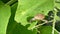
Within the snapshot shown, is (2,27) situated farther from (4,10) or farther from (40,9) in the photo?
(40,9)

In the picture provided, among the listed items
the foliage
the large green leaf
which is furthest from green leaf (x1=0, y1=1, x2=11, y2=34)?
the large green leaf

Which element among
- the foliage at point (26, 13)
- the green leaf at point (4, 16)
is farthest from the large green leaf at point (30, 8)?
the green leaf at point (4, 16)

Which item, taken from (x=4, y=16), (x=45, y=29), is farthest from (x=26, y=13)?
(x=45, y=29)

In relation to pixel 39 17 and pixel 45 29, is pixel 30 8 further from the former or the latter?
pixel 45 29

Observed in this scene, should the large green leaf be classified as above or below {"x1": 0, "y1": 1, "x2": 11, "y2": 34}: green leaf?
above

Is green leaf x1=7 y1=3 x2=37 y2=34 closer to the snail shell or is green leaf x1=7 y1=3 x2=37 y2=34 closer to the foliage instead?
the foliage

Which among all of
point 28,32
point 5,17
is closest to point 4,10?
point 5,17

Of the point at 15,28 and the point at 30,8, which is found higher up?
the point at 30,8

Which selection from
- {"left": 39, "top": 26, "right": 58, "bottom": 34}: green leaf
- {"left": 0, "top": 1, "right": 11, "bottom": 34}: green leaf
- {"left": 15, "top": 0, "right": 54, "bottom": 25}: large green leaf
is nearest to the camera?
{"left": 15, "top": 0, "right": 54, "bottom": 25}: large green leaf

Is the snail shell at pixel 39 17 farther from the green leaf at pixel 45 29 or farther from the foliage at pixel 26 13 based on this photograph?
the green leaf at pixel 45 29
